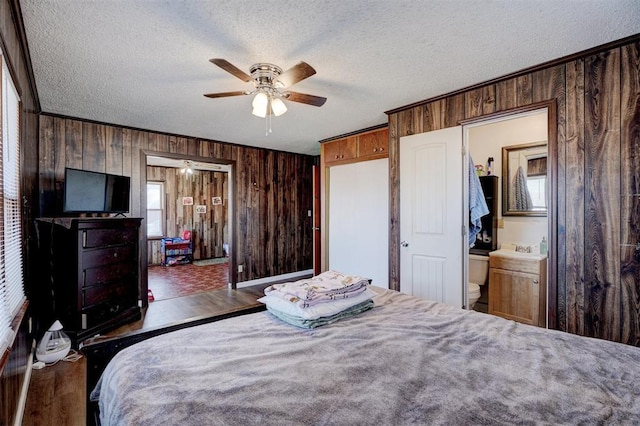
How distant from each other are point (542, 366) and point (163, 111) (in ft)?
12.6

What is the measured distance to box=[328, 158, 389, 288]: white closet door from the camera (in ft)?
13.5

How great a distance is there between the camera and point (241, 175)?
5184 millimetres

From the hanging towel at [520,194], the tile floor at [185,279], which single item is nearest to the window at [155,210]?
the tile floor at [185,279]

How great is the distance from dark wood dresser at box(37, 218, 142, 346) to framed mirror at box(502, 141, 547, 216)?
4.45 meters

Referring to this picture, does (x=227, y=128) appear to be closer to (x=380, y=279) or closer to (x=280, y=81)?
(x=280, y=81)

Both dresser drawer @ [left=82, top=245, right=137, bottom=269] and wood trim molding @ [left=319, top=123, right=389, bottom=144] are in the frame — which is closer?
dresser drawer @ [left=82, top=245, right=137, bottom=269]

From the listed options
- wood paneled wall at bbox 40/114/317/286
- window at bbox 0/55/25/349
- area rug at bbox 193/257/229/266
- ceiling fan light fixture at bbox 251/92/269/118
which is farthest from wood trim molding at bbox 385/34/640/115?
area rug at bbox 193/257/229/266

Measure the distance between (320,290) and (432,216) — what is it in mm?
1891

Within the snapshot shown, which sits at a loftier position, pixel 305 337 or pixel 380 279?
pixel 305 337

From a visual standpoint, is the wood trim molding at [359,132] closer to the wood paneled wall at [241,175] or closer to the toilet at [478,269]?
the wood paneled wall at [241,175]

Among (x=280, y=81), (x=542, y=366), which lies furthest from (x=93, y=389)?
(x=280, y=81)

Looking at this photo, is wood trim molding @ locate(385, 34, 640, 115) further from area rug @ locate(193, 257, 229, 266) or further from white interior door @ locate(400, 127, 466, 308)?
area rug @ locate(193, 257, 229, 266)

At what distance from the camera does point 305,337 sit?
1404 millimetres

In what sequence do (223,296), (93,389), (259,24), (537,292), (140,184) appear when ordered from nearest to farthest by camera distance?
(93,389) → (259,24) → (537,292) → (140,184) → (223,296)
